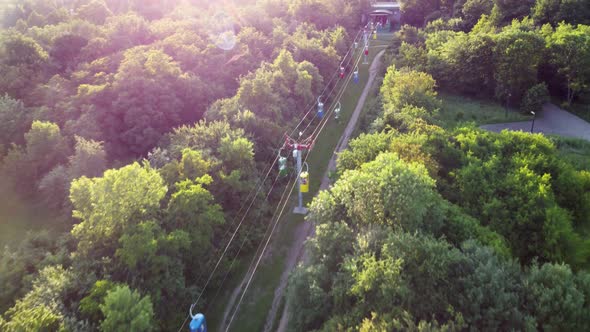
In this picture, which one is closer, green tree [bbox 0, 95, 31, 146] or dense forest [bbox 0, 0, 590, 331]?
dense forest [bbox 0, 0, 590, 331]

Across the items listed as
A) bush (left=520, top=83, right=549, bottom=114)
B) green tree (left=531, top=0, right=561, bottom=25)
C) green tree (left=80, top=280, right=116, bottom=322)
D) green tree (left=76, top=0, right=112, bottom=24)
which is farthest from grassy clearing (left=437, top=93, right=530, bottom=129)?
green tree (left=76, top=0, right=112, bottom=24)

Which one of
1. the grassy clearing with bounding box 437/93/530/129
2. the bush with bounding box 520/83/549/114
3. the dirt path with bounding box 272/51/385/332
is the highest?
the bush with bounding box 520/83/549/114

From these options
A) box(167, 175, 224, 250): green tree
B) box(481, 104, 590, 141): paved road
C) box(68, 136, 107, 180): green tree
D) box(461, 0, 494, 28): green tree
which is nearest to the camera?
box(167, 175, 224, 250): green tree

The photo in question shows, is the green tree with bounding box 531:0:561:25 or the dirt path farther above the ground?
the green tree with bounding box 531:0:561:25

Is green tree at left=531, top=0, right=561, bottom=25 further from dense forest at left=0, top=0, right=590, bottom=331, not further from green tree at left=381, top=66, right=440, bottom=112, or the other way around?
green tree at left=381, top=66, right=440, bottom=112

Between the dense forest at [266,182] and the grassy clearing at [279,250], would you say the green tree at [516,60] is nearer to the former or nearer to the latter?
the dense forest at [266,182]

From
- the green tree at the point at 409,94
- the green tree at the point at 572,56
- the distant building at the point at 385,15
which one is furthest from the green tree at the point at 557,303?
the distant building at the point at 385,15

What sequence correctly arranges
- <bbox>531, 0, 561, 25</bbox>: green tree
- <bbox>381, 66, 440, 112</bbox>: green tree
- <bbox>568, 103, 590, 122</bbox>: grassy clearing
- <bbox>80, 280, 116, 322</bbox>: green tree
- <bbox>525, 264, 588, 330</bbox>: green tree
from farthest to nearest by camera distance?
<bbox>531, 0, 561, 25</bbox>: green tree < <bbox>568, 103, 590, 122</bbox>: grassy clearing < <bbox>381, 66, 440, 112</bbox>: green tree < <bbox>80, 280, 116, 322</bbox>: green tree < <bbox>525, 264, 588, 330</bbox>: green tree
